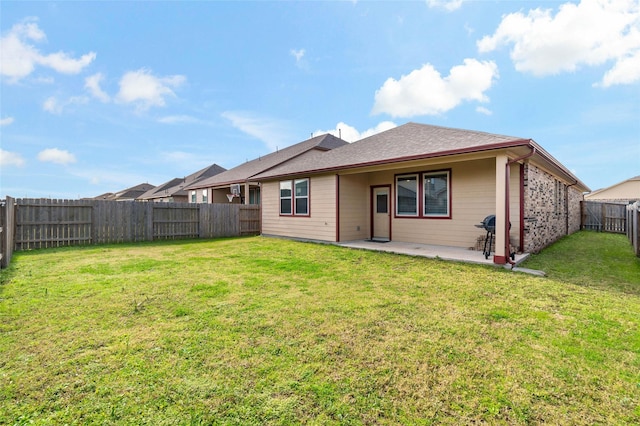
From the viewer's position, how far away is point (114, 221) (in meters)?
11.0

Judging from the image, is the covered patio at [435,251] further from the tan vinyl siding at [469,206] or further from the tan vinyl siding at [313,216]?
the tan vinyl siding at [313,216]

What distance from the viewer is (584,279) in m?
5.29

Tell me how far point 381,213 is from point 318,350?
8.40 m

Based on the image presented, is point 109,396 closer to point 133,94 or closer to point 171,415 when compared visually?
point 171,415

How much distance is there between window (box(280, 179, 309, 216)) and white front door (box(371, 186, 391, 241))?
8.44 feet

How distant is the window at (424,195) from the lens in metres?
8.84

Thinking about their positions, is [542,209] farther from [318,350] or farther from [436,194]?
[318,350]

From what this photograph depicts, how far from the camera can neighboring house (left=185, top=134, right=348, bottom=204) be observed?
16203mm

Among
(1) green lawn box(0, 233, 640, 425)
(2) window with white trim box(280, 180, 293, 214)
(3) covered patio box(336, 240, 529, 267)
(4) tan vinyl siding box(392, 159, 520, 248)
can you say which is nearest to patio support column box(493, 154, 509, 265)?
(3) covered patio box(336, 240, 529, 267)

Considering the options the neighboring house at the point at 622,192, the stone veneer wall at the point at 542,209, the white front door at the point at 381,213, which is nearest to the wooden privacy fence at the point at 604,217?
the stone veneer wall at the point at 542,209

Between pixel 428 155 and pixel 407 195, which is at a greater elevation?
pixel 428 155

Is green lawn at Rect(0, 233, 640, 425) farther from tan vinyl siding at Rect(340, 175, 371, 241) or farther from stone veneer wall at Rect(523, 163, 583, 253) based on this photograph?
tan vinyl siding at Rect(340, 175, 371, 241)

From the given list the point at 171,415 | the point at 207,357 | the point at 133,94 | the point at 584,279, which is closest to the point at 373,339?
the point at 207,357

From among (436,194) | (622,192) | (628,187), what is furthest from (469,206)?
(622,192)
